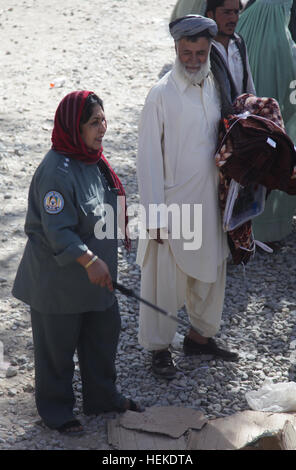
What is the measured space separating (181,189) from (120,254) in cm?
184

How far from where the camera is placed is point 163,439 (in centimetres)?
338

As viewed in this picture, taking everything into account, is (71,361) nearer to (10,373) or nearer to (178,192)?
(10,373)

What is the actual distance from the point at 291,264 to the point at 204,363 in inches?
61.9

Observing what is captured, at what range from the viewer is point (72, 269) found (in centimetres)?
315

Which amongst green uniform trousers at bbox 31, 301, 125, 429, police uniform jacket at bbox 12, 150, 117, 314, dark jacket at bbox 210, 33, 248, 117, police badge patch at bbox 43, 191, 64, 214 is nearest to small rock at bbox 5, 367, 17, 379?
green uniform trousers at bbox 31, 301, 125, 429

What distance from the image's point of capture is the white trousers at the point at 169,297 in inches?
148

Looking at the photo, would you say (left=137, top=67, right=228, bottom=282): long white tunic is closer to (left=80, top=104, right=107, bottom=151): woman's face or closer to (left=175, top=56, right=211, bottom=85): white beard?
(left=175, top=56, right=211, bottom=85): white beard

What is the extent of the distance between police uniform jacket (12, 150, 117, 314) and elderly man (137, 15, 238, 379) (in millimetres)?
417

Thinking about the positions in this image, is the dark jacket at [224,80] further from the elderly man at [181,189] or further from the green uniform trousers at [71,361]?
the green uniform trousers at [71,361]

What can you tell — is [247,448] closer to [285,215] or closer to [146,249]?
[146,249]

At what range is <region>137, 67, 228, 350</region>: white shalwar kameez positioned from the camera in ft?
11.5

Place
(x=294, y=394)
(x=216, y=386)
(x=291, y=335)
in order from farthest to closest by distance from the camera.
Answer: (x=291, y=335) < (x=216, y=386) < (x=294, y=394)

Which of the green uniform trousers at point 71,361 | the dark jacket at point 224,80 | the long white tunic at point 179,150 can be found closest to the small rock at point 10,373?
the green uniform trousers at point 71,361
